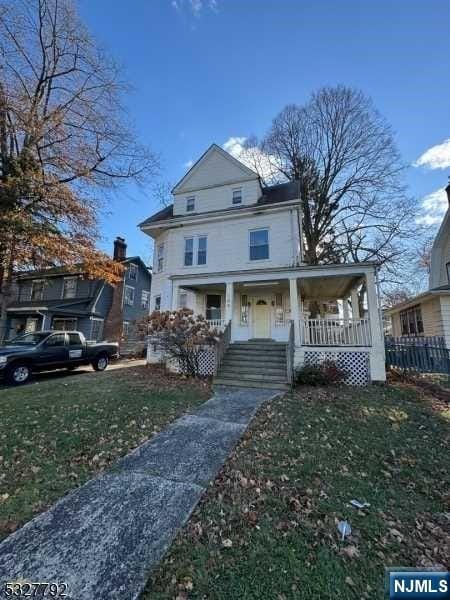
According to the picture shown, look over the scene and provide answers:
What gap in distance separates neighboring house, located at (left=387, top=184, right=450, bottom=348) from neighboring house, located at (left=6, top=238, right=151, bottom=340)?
742 inches

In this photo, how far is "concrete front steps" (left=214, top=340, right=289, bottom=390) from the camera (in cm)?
877

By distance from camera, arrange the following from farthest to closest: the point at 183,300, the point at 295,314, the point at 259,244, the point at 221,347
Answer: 1. the point at 183,300
2. the point at 259,244
3. the point at 295,314
4. the point at 221,347

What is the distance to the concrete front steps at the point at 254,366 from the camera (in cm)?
877

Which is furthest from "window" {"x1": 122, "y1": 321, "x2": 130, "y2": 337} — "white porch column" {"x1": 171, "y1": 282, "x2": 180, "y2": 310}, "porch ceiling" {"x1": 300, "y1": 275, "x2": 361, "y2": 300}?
"porch ceiling" {"x1": 300, "y1": 275, "x2": 361, "y2": 300}

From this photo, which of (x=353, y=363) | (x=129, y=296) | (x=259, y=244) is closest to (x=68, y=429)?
(x=353, y=363)

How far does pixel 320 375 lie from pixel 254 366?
220 cm

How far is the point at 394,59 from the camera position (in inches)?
381

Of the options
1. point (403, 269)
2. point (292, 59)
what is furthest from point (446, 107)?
point (403, 269)

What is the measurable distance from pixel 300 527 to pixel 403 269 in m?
19.8

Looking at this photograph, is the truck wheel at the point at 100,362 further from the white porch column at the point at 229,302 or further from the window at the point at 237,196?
the window at the point at 237,196

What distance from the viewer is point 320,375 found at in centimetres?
888

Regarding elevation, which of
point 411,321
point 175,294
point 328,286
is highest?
point 328,286

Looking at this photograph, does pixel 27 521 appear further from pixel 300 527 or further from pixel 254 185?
pixel 254 185

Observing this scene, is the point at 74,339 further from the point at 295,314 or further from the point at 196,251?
the point at 295,314
